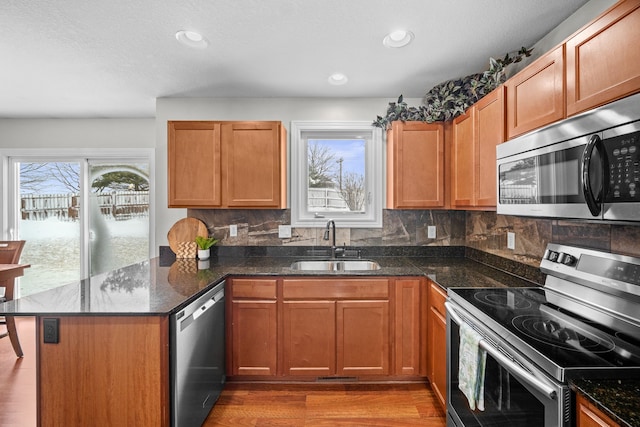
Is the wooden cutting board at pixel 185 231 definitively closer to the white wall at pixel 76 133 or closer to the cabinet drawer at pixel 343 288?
the cabinet drawer at pixel 343 288

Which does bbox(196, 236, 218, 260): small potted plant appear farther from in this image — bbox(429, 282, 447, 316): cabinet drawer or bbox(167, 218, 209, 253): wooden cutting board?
bbox(429, 282, 447, 316): cabinet drawer

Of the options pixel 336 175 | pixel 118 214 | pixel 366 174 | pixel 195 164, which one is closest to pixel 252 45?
pixel 195 164

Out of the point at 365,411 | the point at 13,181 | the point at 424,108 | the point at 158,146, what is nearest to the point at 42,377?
the point at 365,411

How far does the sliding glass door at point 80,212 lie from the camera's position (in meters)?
3.79

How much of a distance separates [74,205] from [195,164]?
214 cm

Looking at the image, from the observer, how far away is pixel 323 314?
93.1 inches

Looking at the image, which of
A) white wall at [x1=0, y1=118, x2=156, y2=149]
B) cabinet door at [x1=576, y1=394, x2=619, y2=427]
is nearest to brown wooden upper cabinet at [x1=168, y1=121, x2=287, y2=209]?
white wall at [x1=0, y1=118, x2=156, y2=149]

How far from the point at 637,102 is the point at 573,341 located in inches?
32.1

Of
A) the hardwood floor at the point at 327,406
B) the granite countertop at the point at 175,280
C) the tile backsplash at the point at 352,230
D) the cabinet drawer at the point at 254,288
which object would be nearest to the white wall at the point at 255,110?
the tile backsplash at the point at 352,230

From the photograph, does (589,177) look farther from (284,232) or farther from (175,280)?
(284,232)

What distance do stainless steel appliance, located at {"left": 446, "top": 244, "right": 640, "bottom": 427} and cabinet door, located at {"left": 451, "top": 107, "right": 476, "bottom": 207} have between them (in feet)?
2.26

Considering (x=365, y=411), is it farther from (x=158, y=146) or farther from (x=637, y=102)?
(x=158, y=146)

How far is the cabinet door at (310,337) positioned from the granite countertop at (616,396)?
1595 millimetres

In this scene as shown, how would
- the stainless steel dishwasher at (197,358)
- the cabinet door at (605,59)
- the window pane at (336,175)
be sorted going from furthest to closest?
the window pane at (336,175) → the stainless steel dishwasher at (197,358) → the cabinet door at (605,59)
